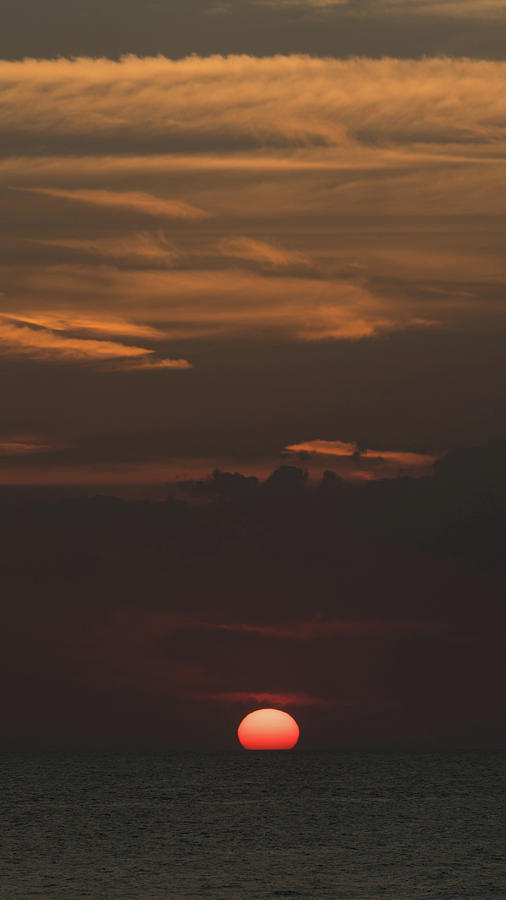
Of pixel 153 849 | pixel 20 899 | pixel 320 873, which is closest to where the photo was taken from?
pixel 20 899

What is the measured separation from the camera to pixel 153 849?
4621 inches

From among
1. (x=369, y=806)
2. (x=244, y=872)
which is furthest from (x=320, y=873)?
(x=369, y=806)

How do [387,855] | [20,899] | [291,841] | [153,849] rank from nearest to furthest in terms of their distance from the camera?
[20,899] < [387,855] < [153,849] < [291,841]

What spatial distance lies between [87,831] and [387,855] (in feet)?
144

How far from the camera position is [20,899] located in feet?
256

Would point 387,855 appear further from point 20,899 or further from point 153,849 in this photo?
point 20,899

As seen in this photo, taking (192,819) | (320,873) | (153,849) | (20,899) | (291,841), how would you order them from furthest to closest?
1. (192,819)
2. (291,841)
3. (153,849)
4. (320,873)
5. (20,899)

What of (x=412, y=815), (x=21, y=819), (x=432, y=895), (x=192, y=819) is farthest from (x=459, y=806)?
(x=432, y=895)

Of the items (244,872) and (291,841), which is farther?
(291,841)

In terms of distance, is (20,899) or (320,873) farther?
(320,873)

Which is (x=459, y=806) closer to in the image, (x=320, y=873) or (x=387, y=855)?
(x=387, y=855)

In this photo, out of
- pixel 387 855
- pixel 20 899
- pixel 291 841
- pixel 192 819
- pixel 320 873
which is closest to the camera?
pixel 20 899

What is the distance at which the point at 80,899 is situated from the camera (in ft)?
263

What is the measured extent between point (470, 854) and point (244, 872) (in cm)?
2477
